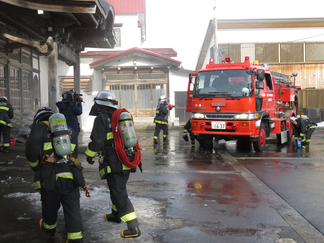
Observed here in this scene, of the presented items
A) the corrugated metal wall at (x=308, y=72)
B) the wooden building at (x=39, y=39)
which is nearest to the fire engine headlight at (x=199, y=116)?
the wooden building at (x=39, y=39)

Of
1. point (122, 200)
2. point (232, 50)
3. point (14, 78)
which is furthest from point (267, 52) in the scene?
point (122, 200)

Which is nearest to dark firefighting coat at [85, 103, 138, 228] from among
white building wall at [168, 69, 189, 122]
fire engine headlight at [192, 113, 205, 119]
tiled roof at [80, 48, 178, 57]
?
fire engine headlight at [192, 113, 205, 119]

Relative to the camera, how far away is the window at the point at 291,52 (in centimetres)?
2225

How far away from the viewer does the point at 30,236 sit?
12.1 ft

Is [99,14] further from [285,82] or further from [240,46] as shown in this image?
[240,46]

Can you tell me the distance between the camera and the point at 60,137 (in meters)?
3.49

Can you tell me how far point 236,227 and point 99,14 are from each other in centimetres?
804

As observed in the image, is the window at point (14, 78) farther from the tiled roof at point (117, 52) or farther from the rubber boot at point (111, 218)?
the rubber boot at point (111, 218)

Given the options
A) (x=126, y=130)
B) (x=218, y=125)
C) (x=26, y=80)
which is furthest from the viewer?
(x=26, y=80)

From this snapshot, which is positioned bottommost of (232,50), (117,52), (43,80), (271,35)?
(43,80)

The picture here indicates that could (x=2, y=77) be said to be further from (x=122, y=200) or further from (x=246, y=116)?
(x=122, y=200)

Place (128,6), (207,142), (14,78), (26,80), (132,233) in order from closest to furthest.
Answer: (132,233) → (207,142) → (14,78) → (26,80) → (128,6)

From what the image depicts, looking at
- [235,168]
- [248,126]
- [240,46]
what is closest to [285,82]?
[248,126]

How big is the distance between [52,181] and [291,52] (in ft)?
73.1
